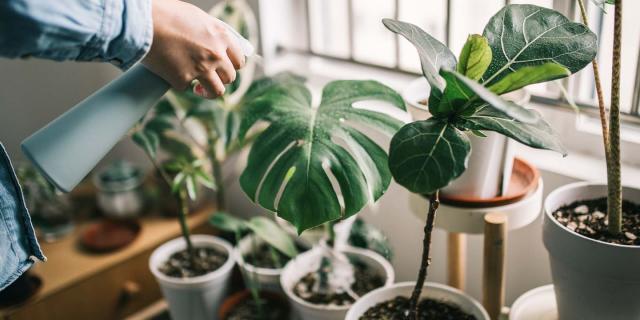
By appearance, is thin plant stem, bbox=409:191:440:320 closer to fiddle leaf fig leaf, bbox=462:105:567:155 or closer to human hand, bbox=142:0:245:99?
fiddle leaf fig leaf, bbox=462:105:567:155

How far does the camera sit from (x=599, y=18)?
1.28 metres

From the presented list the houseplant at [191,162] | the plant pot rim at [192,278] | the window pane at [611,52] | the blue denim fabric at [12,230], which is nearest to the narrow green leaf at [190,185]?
the houseplant at [191,162]

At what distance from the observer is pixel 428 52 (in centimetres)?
87

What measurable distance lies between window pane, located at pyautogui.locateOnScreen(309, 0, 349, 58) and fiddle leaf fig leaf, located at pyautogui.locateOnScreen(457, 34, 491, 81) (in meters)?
0.87

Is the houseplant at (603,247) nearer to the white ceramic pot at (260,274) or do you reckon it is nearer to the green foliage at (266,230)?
the green foliage at (266,230)

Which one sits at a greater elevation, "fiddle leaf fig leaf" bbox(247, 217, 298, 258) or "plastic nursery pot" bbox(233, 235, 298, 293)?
"fiddle leaf fig leaf" bbox(247, 217, 298, 258)

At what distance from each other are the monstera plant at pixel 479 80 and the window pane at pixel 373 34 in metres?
0.74

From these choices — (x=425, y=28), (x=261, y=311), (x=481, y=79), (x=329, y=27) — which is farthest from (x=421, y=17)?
(x=261, y=311)

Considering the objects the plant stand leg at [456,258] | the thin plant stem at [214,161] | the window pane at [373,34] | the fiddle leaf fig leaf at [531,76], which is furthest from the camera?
the window pane at [373,34]

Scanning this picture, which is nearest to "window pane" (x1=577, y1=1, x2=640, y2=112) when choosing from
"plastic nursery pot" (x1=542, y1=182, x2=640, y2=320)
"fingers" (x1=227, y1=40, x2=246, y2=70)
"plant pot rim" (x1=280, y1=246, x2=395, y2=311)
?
"plastic nursery pot" (x1=542, y1=182, x2=640, y2=320)

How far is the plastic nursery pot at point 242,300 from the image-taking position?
4.90 feet

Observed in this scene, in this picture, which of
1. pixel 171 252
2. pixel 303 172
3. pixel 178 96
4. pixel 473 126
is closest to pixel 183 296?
pixel 171 252

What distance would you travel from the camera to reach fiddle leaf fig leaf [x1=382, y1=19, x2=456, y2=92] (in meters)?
0.84

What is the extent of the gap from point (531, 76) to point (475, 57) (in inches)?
4.7
